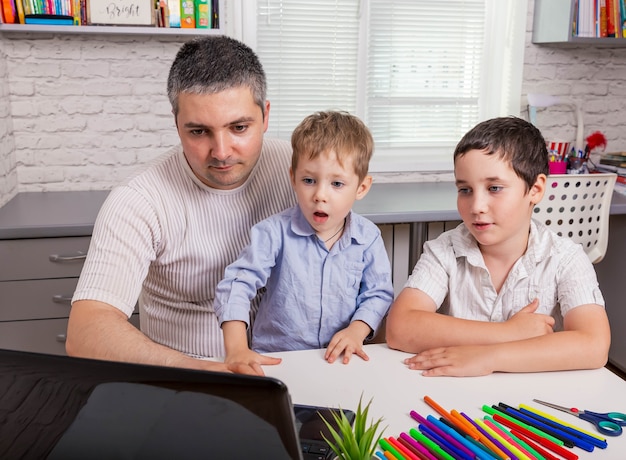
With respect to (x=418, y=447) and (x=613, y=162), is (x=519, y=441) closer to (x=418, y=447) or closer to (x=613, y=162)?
(x=418, y=447)

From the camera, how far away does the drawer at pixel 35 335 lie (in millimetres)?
2463

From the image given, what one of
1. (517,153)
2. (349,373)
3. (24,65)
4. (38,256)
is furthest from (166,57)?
(349,373)

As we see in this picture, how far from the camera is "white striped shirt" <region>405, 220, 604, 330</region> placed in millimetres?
1445

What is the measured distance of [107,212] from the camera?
154 cm

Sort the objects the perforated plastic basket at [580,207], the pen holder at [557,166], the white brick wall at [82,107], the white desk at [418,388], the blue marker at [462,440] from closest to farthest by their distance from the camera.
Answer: the blue marker at [462,440] → the white desk at [418,388] → the perforated plastic basket at [580,207] → the white brick wall at [82,107] → the pen holder at [557,166]

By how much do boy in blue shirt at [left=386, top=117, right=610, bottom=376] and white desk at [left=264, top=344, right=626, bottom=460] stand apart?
0.07 meters

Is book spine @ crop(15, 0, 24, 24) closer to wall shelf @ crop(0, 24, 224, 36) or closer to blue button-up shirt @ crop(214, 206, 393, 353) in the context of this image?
wall shelf @ crop(0, 24, 224, 36)

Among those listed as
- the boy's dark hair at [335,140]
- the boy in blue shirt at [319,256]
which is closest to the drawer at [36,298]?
the boy in blue shirt at [319,256]

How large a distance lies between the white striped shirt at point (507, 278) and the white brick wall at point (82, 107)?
199 centimetres

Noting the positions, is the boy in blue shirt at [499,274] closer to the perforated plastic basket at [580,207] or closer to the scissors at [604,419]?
the scissors at [604,419]

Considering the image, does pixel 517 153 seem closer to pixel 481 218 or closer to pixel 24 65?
pixel 481 218

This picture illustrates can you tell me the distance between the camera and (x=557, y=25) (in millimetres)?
3289

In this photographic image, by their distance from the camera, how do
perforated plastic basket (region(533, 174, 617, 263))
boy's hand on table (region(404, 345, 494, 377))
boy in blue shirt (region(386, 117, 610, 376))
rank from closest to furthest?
boy's hand on table (region(404, 345, 494, 377)), boy in blue shirt (region(386, 117, 610, 376)), perforated plastic basket (region(533, 174, 617, 263))

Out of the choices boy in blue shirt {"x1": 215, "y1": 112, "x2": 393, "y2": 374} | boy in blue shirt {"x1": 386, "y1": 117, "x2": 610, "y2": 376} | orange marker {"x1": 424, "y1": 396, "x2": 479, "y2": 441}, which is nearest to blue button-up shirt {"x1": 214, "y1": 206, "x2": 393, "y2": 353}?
boy in blue shirt {"x1": 215, "y1": 112, "x2": 393, "y2": 374}
